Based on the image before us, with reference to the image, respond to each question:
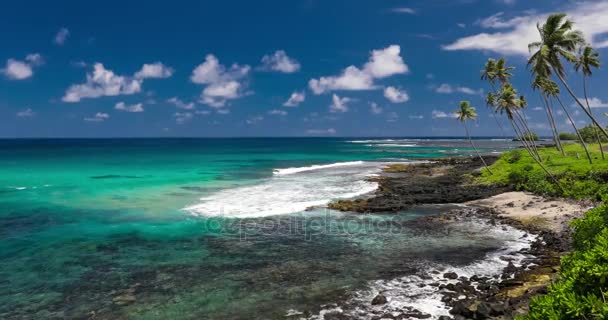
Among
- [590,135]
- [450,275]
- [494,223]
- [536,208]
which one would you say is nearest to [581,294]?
[450,275]

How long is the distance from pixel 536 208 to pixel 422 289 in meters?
17.4

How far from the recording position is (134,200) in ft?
120

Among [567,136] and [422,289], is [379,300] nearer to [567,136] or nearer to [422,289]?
[422,289]

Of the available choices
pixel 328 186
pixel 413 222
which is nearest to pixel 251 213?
pixel 413 222

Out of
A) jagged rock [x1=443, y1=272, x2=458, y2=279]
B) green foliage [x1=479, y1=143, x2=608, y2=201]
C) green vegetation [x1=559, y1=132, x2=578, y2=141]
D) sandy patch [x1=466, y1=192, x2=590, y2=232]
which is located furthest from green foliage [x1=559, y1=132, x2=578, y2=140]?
jagged rock [x1=443, y1=272, x2=458, y2=279]

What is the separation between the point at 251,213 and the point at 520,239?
17.5 meters

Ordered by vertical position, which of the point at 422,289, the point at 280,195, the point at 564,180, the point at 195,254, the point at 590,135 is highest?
the point at 590,135

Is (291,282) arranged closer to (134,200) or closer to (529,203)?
(529,203)

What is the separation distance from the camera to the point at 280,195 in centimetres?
3847

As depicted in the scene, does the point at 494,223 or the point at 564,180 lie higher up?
the point at 564,180

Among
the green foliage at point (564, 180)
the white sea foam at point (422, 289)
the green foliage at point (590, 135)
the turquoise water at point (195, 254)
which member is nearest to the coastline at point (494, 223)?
the white sea foam at point (422, 289)

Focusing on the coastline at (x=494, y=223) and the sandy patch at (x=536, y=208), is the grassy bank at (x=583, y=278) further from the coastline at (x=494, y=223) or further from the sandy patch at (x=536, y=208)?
the sandy patch at (x=536, y=208)

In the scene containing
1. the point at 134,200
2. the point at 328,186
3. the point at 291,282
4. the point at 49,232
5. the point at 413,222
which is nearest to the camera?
the point at 291,282

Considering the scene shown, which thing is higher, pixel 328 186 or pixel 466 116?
pixel 466 116
